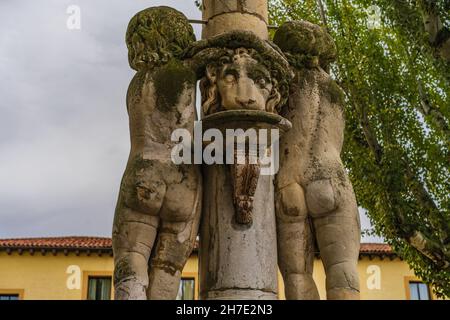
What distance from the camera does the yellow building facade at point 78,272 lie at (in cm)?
2512

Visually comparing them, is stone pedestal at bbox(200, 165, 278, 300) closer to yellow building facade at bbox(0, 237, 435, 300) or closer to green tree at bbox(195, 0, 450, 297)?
green tree at bbox(195, 0, 450, 297)

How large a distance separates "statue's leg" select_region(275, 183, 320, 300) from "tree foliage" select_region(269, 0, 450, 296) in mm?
6836

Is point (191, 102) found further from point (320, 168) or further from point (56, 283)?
point (56, 283)

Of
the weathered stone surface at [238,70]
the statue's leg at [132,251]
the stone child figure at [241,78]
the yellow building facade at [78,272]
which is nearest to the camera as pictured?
the statue's leg at [132,251]

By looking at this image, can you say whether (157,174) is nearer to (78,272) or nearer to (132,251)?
(132,251)

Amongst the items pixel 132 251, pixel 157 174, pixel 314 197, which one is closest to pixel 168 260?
pixel 132 251

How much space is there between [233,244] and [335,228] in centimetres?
69

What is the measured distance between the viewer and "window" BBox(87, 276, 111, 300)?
25.2 m

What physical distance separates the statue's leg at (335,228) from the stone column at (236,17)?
4.11 ft

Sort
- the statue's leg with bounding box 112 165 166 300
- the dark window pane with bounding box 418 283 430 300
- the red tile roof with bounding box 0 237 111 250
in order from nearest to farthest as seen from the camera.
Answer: the statue's leg with bounding box 112 165 166 300 → the red tile roof with bounding box 0 237 111 250 → the dark window pane with bounding box 418 283 430 300

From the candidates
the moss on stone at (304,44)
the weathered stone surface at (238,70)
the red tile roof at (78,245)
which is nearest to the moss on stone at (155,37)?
the weathered stone surface at (238,70)

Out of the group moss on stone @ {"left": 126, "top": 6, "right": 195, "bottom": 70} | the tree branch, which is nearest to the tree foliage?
the tree branch

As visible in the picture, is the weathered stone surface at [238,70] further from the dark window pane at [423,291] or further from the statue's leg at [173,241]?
the dark window pane at [423,291]
